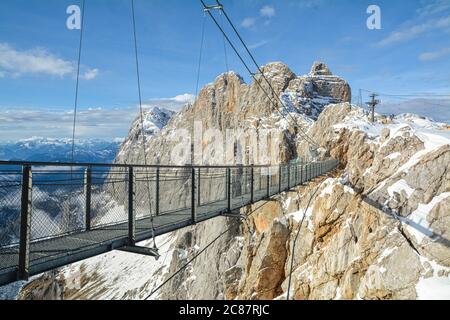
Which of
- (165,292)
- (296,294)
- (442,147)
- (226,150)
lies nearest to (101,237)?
(296,294)

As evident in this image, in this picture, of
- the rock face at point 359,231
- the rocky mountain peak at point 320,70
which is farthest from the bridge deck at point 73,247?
the rocky mountain peak at point 320,70

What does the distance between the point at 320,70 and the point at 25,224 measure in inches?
3356

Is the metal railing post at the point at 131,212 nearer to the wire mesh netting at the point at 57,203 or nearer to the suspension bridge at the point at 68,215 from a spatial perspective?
the suspension bridge at the point at 68,215

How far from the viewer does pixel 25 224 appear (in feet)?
10.8

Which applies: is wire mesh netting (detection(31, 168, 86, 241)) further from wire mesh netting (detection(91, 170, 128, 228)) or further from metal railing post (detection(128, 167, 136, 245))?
metal railing post (detection(128, 167, 136, 245))

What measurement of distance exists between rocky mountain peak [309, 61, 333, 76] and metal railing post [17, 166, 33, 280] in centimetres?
8348

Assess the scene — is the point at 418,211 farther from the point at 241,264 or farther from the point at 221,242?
the point at 221,242

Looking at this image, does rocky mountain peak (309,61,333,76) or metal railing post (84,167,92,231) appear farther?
rocky mountain peak (309,61,333,76)

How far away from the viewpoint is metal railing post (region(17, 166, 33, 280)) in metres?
3.26

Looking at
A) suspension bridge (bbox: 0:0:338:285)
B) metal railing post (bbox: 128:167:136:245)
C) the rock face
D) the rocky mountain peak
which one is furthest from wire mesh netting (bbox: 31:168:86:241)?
the rocky mountain peak

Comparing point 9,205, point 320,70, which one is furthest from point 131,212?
point 320,70

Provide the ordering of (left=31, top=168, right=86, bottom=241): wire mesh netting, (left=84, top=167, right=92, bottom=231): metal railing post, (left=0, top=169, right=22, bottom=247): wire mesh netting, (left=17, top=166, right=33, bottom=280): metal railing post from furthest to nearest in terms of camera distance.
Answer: (left=84, top=167, right=92, bottom=231): metal railing post → (left=31, top=168, right=86, bottom=241): wire mesh netting → (left=0, top=169, right=22, bottom=247): wire mesh netting → (left=17, top=166, right=33, bottom=280): metal railing post

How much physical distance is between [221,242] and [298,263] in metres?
25.6
